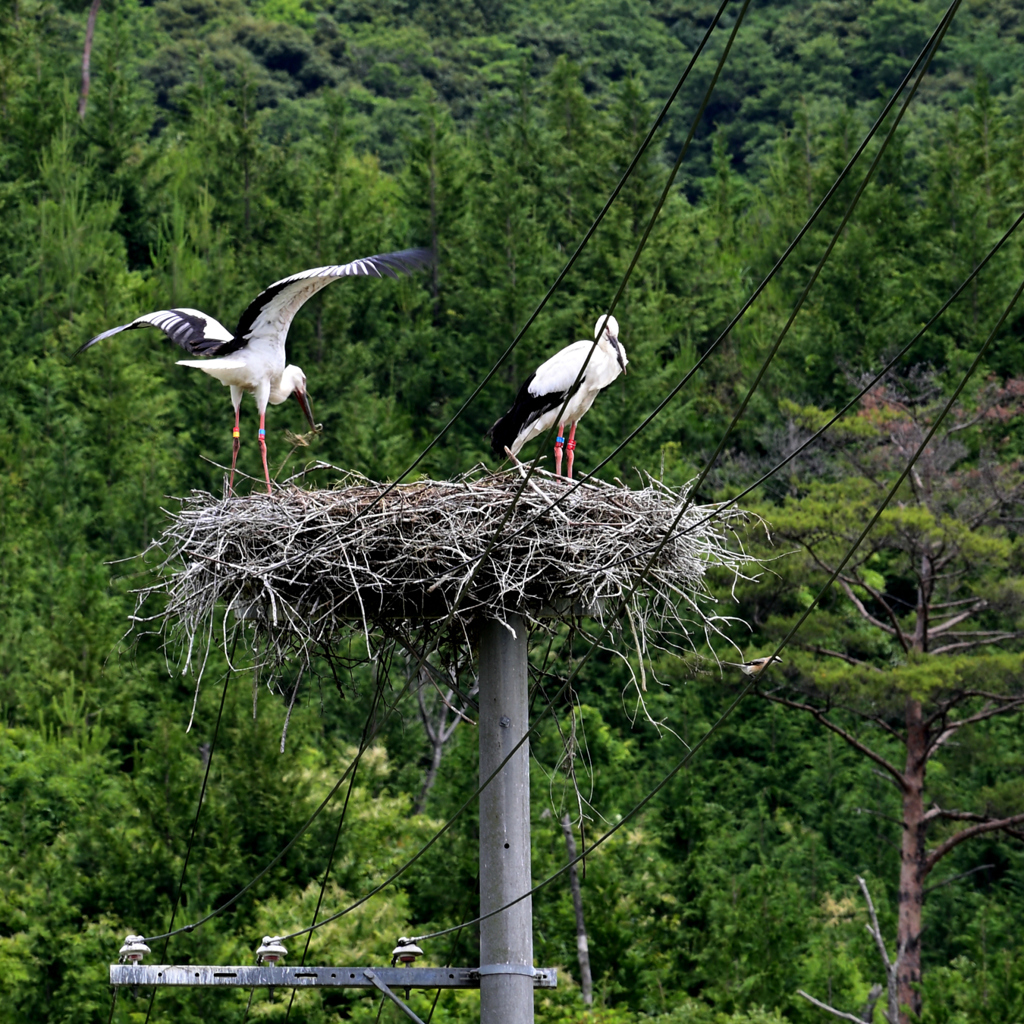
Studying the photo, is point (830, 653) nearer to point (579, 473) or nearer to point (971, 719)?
point (971, 719)

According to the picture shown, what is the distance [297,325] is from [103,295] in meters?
2.83

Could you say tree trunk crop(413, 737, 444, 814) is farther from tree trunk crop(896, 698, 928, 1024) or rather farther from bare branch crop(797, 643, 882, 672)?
tree trunk crop(896, 698, 928, 1024)

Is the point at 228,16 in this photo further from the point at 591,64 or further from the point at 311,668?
the point at 311,668

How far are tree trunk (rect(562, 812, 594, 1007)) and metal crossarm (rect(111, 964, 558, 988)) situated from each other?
8102 millimetres

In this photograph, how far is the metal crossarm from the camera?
6066mm

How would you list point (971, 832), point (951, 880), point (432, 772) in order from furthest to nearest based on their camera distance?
point (432, 772) < point (951, 880) < point (971, 832)

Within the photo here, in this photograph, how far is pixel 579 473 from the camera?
15.9m

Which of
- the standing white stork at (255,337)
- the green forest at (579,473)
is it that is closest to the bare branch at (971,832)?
the green forest at (579,473)

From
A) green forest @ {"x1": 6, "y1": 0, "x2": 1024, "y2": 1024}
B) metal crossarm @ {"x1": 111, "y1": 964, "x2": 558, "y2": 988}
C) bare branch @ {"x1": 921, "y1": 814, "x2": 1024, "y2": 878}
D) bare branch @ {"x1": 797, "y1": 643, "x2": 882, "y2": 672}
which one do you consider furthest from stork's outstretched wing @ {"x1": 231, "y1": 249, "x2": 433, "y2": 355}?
bare branch @ {"x1": 921, "y1": 814, "x2": 1024, "y2": 878}

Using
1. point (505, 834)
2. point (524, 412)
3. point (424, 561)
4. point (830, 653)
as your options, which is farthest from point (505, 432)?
point (830, 653)

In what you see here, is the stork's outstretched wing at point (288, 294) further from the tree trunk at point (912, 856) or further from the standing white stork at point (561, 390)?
the tree trunk at point (912, 856)

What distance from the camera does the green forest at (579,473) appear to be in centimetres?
1421

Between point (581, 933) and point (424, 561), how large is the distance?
9223 mm

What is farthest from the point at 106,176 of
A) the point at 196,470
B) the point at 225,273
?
the point at 196,470
